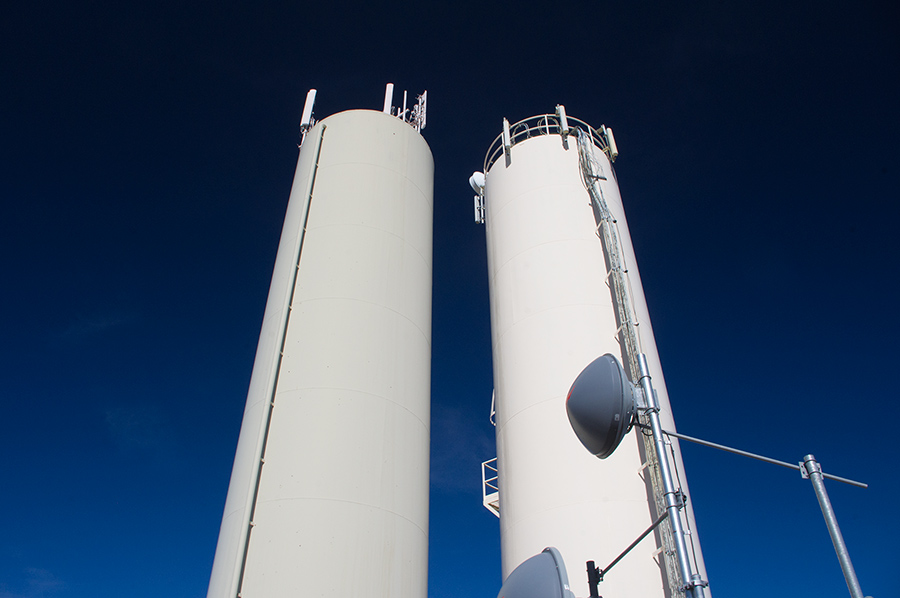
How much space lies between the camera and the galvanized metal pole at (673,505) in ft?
15.3

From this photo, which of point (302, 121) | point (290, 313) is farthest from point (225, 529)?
point (302, 121)

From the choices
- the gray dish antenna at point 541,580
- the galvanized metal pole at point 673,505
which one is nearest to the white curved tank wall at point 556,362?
the gray dish antenna at point 541,580

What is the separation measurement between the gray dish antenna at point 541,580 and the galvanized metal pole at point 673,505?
3.68 feet

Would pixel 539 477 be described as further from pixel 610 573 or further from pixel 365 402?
pixel 365 402

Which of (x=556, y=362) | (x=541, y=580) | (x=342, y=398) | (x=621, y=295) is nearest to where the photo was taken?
(x=541, y=580)

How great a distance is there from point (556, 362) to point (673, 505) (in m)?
8.38

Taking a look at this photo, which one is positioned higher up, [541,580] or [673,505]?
[673,505]

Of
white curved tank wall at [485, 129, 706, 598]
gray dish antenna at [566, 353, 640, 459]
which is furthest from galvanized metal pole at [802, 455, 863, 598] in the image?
white curved tank wall at [485, 129, 706, 598]

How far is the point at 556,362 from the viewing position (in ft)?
44.8

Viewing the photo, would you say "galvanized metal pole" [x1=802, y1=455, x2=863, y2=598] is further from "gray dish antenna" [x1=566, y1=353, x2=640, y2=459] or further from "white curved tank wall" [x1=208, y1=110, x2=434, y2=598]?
"white curved tank wall" [x1=208, y1=110, x2=434, y2=598]

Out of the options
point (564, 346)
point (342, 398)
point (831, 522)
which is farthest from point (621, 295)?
point (831, 522)

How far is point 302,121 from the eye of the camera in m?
16.5

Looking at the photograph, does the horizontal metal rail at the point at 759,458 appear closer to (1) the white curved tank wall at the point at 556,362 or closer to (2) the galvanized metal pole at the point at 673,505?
(2) the galvanized metal pole at the point at 673,505

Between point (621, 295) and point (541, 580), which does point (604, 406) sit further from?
point (621, 295)
